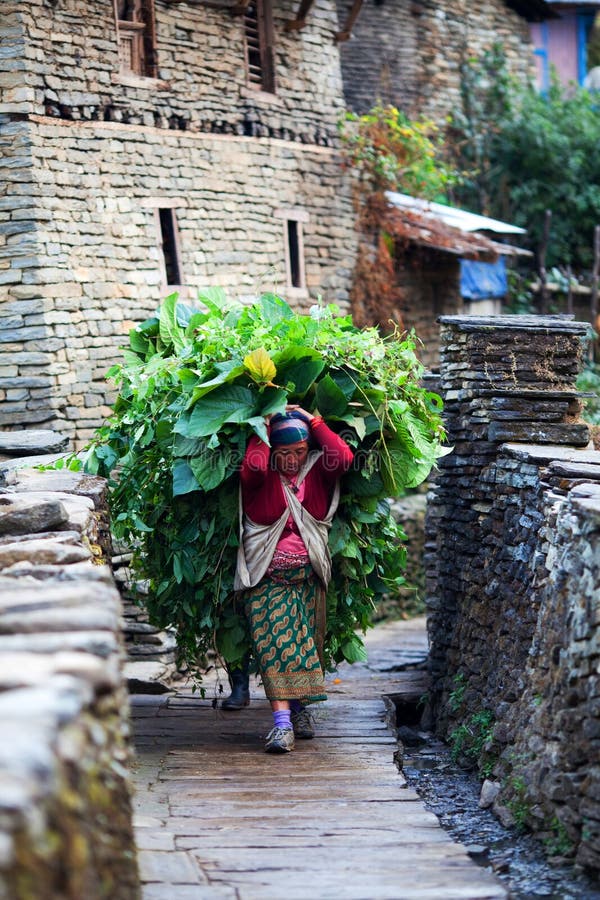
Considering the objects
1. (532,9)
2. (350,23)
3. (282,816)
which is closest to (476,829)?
(282,816)

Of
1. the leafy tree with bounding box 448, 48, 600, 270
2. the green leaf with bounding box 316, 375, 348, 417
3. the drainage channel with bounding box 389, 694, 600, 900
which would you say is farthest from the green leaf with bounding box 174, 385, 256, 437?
the leafy tree with bounding box 448, 48, 600, 270

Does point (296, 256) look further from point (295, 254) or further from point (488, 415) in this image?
point (488, 415)

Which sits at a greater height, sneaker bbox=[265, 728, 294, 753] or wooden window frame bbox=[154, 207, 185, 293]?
wooden window frame bbox=[154, 207, 185, 293]

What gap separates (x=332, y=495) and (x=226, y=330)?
3.32 ft

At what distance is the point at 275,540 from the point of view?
680cm

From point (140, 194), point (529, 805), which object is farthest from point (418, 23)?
point (529, 805)

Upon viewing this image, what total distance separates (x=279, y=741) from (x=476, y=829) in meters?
1.22

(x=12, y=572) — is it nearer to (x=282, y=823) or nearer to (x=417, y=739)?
(x=282, y=823)

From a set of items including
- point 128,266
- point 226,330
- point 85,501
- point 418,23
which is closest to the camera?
point 85,501

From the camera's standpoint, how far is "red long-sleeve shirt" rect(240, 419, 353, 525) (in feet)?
21.8

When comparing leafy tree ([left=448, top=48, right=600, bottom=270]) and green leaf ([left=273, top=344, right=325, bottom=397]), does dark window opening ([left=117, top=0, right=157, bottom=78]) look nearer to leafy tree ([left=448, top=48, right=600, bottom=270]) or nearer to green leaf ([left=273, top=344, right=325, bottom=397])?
green leaf ([left=273, top=344, right=325, bottom=397])

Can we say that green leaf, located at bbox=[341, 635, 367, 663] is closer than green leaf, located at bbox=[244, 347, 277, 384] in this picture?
No

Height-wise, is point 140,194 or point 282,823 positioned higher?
point 140,194

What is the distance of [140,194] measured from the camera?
12.1 meters
